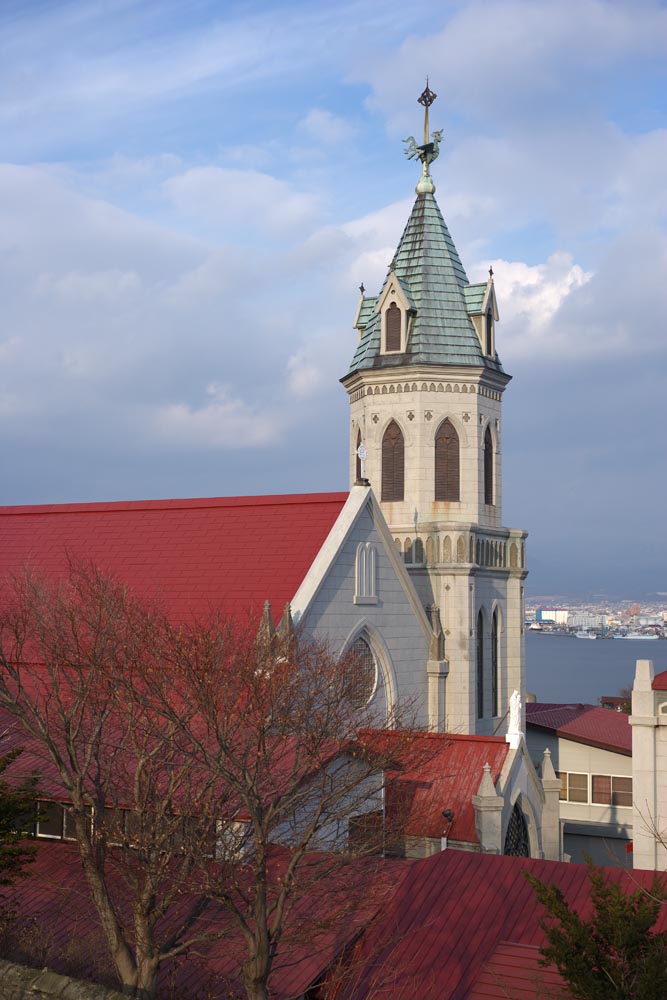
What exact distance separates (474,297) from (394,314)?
3222mm

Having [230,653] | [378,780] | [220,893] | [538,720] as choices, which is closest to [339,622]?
[378,780]

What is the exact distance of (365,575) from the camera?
89.5ft

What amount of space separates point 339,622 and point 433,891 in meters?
8.83

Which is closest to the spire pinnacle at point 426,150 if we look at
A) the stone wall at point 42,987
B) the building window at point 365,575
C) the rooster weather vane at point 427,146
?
the rooster weather vane at point 427,146

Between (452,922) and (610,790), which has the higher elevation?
(610,790)

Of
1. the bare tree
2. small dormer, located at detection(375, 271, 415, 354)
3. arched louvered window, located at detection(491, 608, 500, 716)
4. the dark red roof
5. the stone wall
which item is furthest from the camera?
the dark red roof

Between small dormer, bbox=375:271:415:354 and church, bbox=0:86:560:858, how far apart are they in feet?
0.18

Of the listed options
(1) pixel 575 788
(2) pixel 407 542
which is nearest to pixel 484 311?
(2) pixel 407 542

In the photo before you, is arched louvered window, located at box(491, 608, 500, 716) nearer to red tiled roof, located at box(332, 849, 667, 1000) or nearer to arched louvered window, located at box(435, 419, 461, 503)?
arched louvered window, located at box(435, 419, 461, 503)

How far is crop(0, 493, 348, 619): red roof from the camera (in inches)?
1040

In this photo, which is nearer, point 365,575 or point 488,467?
point 365,575

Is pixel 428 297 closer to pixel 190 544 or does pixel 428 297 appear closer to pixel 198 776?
pixel 190 544

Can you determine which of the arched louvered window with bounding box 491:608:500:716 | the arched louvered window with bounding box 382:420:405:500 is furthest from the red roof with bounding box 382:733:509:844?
the arched louvered window with bounding box 382:420:405:500

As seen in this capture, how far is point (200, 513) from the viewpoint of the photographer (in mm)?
30031
